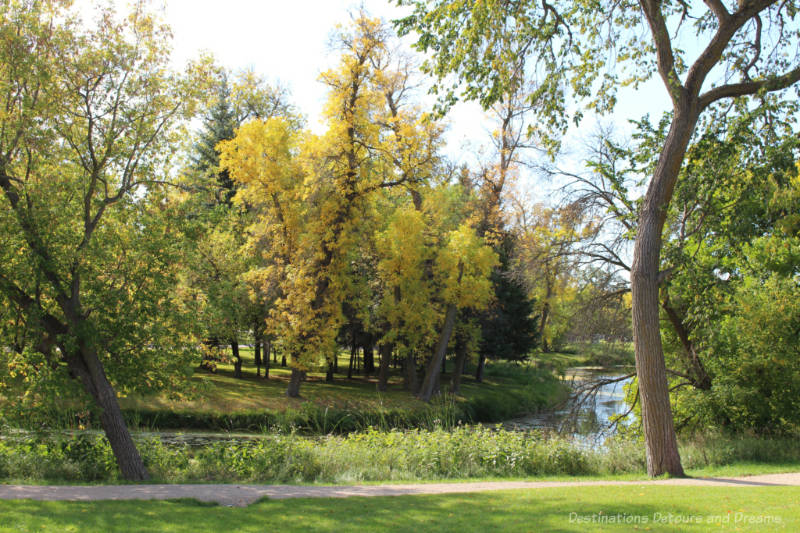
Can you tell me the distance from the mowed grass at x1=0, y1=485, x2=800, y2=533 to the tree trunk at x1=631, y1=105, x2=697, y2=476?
2475mm

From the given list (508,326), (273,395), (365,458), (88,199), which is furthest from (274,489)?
(508,326)

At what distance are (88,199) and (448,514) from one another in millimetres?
9468

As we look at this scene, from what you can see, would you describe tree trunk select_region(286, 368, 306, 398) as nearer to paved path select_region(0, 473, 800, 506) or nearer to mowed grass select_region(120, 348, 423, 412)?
mowed grass select_region(120, 348, 423, 412)

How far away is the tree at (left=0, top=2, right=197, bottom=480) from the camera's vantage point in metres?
11.0

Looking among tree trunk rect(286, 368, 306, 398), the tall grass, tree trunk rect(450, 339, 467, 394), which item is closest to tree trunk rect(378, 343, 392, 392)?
tree trunk rect(450, 339, 467, 394)

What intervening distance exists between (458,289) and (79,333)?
749 inches

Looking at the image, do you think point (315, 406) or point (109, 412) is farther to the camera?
point (315, 406)

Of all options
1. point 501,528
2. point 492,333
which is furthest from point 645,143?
point 492,333

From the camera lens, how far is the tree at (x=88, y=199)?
1100 cm

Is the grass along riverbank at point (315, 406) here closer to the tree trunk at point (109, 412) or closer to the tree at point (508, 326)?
the tree trunk at point (109, 412)

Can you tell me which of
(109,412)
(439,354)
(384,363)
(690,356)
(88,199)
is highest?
(88,199)

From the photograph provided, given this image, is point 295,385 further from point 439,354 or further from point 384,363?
point 439,354

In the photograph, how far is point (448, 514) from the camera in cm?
754

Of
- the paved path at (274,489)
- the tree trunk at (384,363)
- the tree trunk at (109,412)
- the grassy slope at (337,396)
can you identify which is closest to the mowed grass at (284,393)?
the grassy slope at (337,396)
